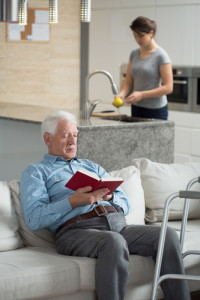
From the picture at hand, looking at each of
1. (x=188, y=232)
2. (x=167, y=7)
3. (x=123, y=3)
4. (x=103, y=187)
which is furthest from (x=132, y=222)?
(x=123, y=3)

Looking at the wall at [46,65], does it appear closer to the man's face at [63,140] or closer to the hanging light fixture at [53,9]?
the hanging light fixture at [53,9]

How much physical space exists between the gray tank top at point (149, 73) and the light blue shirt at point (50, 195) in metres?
2.02

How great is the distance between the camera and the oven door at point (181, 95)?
610 centimetres

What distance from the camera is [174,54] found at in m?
6.19

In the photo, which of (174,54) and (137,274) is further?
(174,54)

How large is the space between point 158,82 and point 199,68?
806mm

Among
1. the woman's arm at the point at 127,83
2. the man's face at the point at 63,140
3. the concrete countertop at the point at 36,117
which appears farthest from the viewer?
the woman's arm at the point at 127,83

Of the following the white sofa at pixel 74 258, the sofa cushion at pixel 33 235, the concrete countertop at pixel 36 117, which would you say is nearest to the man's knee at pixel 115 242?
the white sofa at pixel 74 258

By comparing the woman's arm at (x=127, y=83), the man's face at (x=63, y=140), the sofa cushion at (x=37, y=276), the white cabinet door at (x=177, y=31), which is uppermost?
the white cabinet door at (x=177, y=31)

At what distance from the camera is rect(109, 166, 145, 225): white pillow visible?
3613mm

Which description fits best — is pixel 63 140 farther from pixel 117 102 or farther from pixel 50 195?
pixel 117 102

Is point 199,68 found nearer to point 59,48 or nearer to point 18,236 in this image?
point 59,48

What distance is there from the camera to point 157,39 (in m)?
6.33

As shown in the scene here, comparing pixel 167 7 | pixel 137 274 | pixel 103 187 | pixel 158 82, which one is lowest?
pixel 137 274
